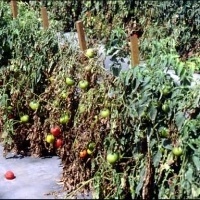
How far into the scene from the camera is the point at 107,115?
383cm

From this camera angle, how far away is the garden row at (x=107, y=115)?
3.63m

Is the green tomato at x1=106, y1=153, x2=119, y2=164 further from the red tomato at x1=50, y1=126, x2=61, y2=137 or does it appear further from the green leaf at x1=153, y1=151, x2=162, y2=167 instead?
the red tomato at x1=50, y1=126, x2=61, y2=137

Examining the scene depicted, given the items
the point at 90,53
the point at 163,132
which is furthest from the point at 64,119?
the point at 163,132

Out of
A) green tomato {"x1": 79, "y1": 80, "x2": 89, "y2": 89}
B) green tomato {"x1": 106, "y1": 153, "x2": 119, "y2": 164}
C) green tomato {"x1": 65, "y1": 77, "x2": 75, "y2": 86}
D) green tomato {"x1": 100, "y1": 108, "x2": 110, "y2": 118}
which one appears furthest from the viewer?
green tomato {"x1": 65, "y1": 77, "x2": 75, "y2": 86}

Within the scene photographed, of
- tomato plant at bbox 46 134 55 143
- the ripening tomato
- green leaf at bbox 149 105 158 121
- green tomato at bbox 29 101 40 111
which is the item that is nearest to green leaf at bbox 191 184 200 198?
green leaf at bbox 149 105 158 121

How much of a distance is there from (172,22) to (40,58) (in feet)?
12.8

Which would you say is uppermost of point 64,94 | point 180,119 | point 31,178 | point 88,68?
point 88,68

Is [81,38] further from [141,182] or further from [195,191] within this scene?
[195,191]

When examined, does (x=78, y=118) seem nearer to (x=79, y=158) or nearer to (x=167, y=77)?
(x=79, y=158)

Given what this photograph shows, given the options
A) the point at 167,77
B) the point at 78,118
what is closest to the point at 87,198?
the point at 78,118

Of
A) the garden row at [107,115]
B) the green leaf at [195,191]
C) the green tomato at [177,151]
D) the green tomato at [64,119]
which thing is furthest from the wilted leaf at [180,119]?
the green tomato at [64,119]

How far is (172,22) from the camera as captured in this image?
8.18 m

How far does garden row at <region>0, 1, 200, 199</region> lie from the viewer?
143 inches

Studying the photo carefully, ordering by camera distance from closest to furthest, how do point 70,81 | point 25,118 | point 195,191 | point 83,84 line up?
point 195,191
point 83,84
point 70,81
point 25,118
